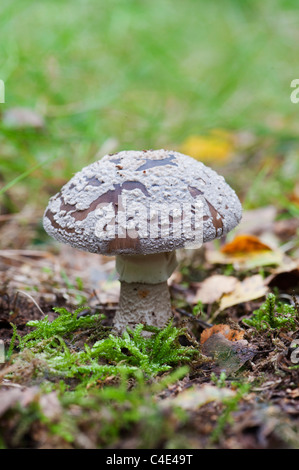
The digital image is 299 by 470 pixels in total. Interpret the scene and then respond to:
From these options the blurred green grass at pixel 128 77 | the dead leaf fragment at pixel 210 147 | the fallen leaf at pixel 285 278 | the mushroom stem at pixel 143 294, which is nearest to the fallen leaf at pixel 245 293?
the fallen leaf at pixel 285 278

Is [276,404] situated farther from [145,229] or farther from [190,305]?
[190,305]

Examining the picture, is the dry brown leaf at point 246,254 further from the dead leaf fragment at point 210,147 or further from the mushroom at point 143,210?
the dead leaf fragment at point 210,147

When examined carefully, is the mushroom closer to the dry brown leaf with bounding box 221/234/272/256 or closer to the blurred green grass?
the dry brown leaf with bounding box 221/234/272/256

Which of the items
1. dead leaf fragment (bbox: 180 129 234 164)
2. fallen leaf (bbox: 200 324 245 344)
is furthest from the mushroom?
dead leaf fragment (bbox: 180 129 234 164)

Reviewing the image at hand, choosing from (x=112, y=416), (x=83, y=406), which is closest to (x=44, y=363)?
(x=83, y=406)

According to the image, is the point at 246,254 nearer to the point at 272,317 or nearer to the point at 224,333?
the point at 272,317
